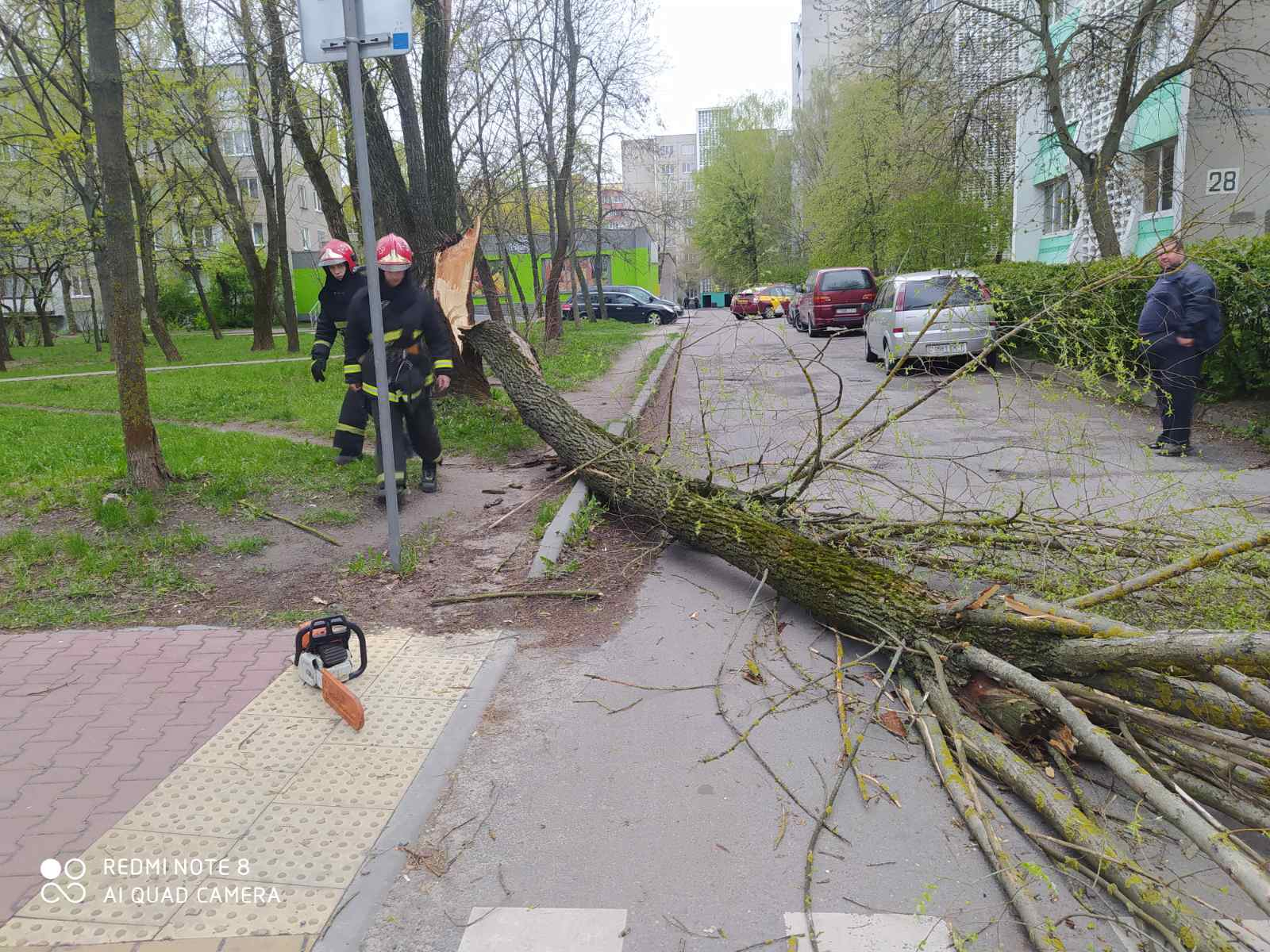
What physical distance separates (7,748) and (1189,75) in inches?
891

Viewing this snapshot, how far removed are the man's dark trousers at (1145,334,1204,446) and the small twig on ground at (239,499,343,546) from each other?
22.8 ft

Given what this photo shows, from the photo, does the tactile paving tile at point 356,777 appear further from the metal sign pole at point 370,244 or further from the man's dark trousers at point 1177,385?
the man's dark trousers at point 1177,385

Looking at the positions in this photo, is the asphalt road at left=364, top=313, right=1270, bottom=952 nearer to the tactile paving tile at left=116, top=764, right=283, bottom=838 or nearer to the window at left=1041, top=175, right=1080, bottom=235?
the tactile paving tile at left=116, top=764, right=283, bottom=838

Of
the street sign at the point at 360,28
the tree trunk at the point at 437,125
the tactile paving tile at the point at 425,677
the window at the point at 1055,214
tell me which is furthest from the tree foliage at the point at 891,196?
the tactile paving tile at the point at 425,677

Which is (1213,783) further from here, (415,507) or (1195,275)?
(1195,275)

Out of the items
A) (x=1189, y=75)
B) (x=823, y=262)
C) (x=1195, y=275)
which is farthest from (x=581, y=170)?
(x=1195, y=275)

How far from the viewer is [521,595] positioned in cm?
523

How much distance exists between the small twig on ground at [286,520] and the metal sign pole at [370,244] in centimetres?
68

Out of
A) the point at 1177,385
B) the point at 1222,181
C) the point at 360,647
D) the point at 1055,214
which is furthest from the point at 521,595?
the point at 1055,214

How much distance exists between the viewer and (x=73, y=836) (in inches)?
116

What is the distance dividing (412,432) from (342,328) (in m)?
0.99

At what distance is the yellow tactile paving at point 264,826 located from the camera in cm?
255

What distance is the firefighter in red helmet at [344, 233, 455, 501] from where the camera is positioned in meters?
6.74

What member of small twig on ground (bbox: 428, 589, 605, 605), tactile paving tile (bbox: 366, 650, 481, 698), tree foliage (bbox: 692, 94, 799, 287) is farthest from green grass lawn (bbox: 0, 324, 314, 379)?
tree foliage (bbox: 692, 94, 799, 287)
